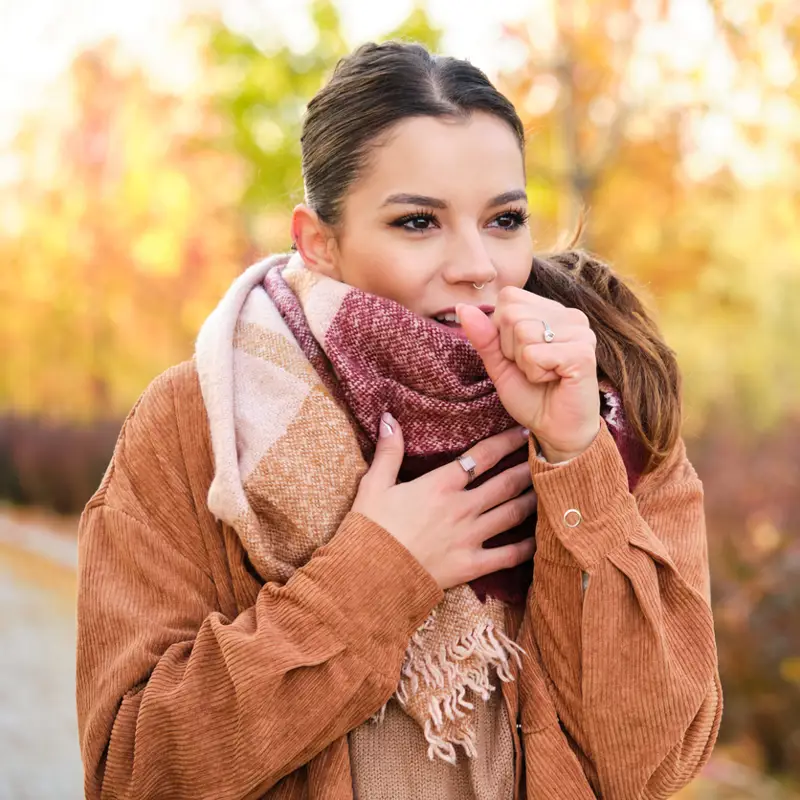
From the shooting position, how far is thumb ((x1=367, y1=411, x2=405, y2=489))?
200 centimetres

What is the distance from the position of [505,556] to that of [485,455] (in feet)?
0.66

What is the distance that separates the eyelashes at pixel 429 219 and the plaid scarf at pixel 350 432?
0.15m

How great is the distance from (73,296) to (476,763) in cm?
1508

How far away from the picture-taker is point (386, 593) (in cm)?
190

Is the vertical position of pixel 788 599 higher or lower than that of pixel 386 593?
lower

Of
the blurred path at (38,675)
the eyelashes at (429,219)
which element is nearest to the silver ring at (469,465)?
the eyelashes at (429,219)

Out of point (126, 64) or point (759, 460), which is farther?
point (126, 64)

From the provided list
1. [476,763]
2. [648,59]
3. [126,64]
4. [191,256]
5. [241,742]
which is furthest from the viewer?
[126,64]

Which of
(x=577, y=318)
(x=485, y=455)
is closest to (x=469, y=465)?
(x=485, y=455)

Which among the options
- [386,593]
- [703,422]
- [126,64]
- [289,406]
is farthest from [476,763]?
[126,64]

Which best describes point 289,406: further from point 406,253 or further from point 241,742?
point 241,742

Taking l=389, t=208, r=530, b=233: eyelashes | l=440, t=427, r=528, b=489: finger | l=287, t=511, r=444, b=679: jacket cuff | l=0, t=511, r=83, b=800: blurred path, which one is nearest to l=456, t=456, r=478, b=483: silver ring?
l=440, t=427, r=528, b=489: finger

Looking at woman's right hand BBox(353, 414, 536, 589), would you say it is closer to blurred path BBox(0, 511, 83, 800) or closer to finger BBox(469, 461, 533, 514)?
finger BBox(469, 461, 533, 514)

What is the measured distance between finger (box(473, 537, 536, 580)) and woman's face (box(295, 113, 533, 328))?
47 centimetres
